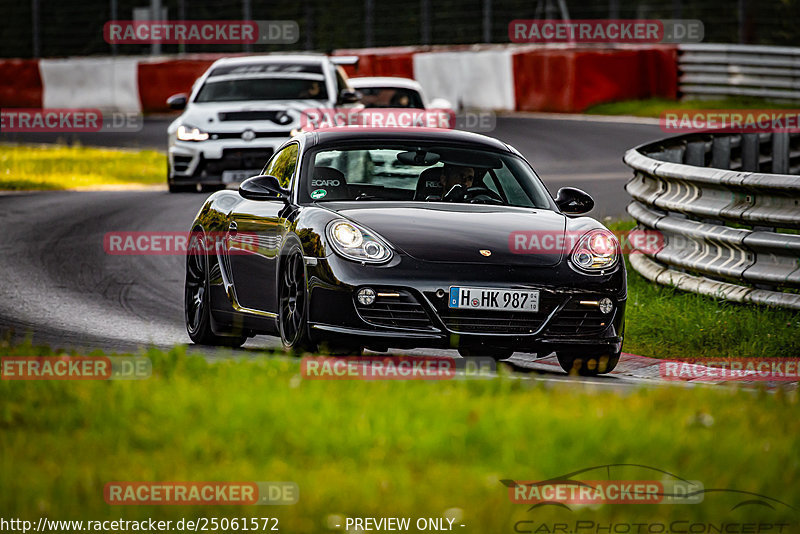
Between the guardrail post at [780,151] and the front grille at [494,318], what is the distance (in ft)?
31.6

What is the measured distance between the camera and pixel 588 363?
357 inches

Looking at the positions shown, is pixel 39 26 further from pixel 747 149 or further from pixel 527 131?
pixel 747 149

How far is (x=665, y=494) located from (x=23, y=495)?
2.02m

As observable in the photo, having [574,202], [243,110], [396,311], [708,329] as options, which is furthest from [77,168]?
→ [396,311]

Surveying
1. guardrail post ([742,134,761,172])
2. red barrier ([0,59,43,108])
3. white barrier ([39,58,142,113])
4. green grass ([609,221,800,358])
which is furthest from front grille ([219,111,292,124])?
red barrier ([0,59,43,108])

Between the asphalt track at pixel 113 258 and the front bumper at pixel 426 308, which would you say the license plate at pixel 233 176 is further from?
the front bumper at pixel 426 308

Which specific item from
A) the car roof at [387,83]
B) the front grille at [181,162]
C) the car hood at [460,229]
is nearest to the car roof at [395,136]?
the car hood at [460,229]

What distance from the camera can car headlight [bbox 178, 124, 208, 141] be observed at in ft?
65.4

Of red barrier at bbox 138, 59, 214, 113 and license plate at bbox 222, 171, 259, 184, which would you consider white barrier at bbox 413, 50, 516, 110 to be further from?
license plate at bbox 222, 171, 259, 184

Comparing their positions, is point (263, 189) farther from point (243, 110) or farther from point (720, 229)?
point (243, 110)

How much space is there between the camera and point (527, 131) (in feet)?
93.4

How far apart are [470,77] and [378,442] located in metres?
28.3

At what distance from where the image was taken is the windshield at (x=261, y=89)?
69.4 ft

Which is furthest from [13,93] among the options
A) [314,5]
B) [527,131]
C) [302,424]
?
[302,424]
